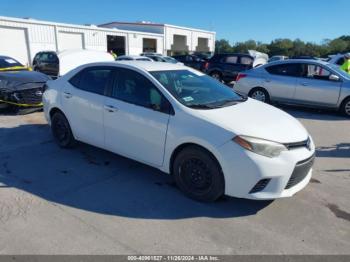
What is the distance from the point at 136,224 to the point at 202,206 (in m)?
0.83

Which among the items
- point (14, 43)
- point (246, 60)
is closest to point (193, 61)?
point (246, 60)

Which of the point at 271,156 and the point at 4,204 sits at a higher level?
the point at 271,156

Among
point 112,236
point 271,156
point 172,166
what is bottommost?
point 112,236

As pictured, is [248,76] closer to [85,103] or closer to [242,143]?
[85,103]

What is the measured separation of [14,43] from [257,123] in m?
25.6

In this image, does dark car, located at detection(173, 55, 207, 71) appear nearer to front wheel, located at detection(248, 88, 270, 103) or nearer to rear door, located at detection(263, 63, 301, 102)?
front wheel, located at detection(248, 88, 270, 103)

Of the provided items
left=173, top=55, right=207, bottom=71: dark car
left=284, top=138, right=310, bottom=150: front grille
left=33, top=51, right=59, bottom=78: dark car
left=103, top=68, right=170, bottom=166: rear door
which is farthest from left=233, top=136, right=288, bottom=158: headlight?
left=173, top=55, right=207, bottom=71: dark car

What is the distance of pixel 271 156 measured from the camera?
11.2 feet

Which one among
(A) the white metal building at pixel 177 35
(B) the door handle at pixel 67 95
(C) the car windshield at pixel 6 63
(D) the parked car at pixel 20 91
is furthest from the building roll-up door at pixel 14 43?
(A) the white metal building at pixel 177 35

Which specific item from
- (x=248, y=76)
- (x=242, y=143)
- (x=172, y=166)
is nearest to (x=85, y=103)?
(x=172, y=166)

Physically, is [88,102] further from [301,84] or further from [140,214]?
[301,84]

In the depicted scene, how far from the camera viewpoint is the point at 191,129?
3.69 metres

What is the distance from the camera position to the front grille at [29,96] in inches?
322

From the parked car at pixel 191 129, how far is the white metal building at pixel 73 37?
22706mm
